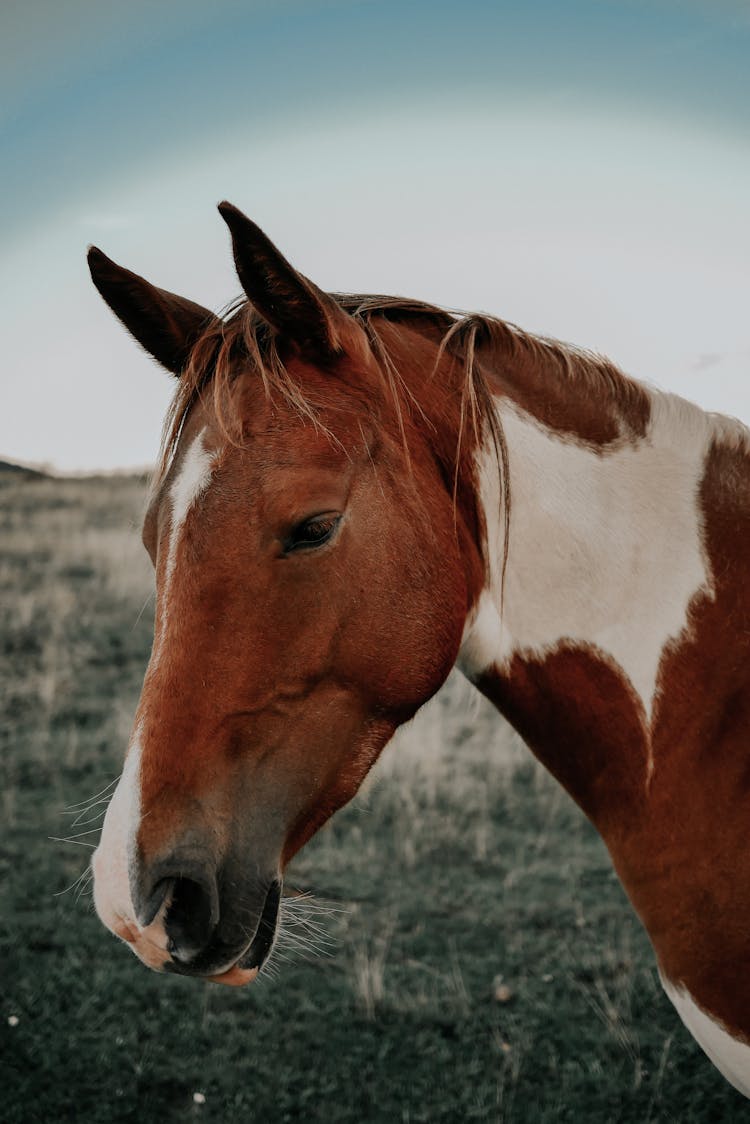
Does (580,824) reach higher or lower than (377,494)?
lower

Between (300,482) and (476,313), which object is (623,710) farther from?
(476,313)

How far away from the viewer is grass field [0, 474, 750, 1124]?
140 inches

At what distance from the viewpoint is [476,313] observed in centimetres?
230

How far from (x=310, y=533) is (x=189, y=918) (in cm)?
87

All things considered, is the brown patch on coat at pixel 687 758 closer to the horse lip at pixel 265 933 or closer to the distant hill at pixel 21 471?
the horse lip at pixel 265 933

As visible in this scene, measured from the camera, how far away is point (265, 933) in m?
1.85

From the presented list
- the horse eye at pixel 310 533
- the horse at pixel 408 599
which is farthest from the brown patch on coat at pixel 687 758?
the horse eye at pixel 310 533

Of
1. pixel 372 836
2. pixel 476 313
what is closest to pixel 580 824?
pixel 372 836

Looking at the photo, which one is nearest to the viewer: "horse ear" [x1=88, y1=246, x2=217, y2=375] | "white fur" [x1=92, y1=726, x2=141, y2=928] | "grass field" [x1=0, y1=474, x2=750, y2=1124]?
"white fur" [x1=92, y1=726, x2=141, y2=928]

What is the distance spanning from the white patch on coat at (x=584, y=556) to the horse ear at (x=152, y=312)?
921mm

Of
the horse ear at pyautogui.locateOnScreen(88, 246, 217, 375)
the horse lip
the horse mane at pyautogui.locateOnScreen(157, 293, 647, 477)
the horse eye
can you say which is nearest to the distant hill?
the horse ear at pyautogui.locateOnScreen(88, 246, 217, 375)

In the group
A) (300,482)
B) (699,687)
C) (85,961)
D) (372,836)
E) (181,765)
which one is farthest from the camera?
(372,836)

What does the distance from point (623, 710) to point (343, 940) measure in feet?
10.4

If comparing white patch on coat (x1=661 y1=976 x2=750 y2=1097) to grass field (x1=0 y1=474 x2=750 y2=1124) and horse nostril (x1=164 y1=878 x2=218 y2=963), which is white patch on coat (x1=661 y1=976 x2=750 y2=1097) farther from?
horse nostril (x1=164 y1=878 x2=218 y2=963)
